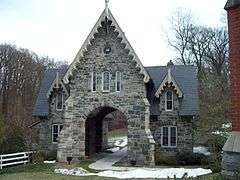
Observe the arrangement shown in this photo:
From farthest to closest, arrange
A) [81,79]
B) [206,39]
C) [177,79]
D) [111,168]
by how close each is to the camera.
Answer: [206,39], [177,79], [81,79], [111,168]

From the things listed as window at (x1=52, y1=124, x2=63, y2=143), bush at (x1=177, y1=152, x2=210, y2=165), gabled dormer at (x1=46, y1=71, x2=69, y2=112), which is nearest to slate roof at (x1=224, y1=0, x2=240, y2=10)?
bush at (x1=177, y1=152, x2=210, y2=165)

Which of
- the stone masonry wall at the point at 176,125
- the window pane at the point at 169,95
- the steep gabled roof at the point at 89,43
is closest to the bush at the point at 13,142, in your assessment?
the steep gabled roof at the point at 89,43

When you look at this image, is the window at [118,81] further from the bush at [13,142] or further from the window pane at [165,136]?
the bush at [13,142]

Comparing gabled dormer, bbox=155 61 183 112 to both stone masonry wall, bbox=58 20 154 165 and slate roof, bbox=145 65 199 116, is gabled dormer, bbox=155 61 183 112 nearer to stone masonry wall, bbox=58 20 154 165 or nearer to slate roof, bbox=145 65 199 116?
slate roof, bbox=145 65 199 116

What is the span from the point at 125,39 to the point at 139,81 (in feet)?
10.6

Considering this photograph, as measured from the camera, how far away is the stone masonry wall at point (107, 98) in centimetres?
3011

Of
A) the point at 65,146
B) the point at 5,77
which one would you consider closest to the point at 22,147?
the point at 65,146

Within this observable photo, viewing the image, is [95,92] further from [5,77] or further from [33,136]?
[5,77]

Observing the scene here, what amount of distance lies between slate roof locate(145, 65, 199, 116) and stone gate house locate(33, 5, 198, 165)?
8 centimetres

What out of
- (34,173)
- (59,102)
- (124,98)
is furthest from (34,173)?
(59,102)

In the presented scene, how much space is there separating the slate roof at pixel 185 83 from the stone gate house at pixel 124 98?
0.25 feet

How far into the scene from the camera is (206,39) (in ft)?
193

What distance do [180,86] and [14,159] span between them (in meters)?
13.9

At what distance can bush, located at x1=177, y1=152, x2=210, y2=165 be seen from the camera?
2952 centimetres
